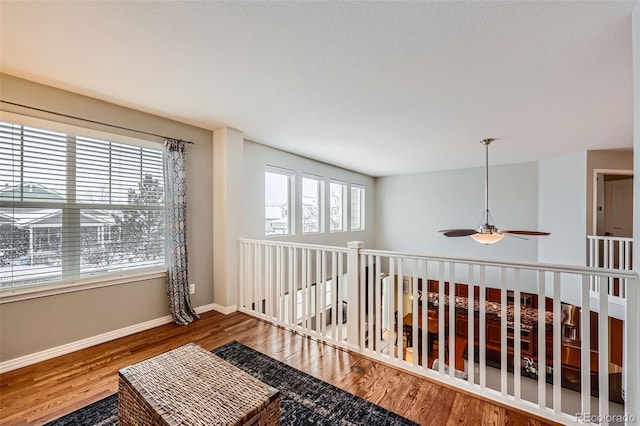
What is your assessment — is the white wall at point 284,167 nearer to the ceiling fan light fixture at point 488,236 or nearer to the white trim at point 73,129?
the white trim at point 73,129

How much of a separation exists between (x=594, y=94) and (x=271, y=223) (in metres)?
4.13

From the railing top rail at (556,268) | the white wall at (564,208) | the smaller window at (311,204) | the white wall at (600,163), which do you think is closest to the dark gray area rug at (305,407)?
the railing top rail at (556,268)

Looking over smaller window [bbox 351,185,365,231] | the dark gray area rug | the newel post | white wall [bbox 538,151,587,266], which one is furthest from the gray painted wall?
white wall [bbox 538,151,587,266]

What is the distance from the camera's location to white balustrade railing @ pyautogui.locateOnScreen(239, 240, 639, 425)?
1602mm

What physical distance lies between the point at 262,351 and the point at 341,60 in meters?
2.56

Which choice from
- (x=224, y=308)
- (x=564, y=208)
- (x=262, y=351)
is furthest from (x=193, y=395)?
(x=564, y=208)

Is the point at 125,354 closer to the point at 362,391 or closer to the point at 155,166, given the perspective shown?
the point at 155,166

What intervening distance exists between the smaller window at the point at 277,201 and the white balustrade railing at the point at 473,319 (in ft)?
3.31

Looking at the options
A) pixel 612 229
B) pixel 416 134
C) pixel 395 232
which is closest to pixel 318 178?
pixel 416 134

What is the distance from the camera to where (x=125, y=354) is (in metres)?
2.46

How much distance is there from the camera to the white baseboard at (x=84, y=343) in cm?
221

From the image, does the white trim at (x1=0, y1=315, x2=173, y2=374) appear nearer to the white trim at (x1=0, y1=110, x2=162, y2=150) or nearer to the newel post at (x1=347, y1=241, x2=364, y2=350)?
the white trim at (x1=0, y1=110, x2=162, y2=150)

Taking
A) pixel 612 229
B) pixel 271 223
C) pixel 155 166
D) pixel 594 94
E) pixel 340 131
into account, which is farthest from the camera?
pixel 612 229

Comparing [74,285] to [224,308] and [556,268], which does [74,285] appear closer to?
[224,308]
